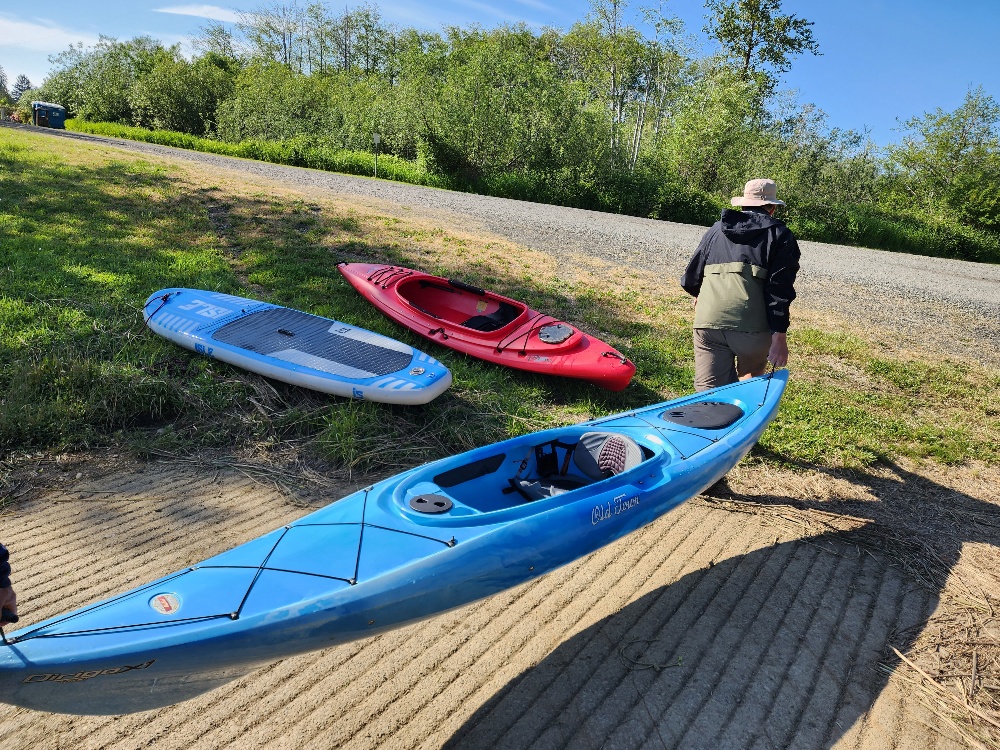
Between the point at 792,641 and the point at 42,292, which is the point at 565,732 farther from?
the point at 42,292

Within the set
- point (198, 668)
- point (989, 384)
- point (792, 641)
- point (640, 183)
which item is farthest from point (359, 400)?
point (640, 183)

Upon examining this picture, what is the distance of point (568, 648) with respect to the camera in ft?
9.73

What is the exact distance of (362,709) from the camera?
257cm

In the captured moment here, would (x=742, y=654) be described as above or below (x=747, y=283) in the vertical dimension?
below

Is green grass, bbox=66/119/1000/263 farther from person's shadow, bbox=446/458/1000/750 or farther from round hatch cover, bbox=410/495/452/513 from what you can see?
round hatch cover, bbox=410/495/452/513

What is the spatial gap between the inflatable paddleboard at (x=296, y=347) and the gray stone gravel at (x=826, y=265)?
5.24 m

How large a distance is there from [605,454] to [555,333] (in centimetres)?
256

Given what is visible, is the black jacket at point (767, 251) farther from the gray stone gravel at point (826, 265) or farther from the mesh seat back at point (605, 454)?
the gray stone gravel at point (826, 265)

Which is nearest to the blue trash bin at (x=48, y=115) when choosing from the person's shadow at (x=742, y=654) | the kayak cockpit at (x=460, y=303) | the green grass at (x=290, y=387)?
the green grass at (x=290, y=387)

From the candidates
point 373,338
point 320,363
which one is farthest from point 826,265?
point 320,363

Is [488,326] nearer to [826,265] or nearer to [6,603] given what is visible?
[6,603]

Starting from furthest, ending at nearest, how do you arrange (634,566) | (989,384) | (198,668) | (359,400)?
(989,384) < (359,400) < (634,566) < (198,668)

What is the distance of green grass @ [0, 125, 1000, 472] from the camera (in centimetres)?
482

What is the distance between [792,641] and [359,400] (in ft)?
11.2
